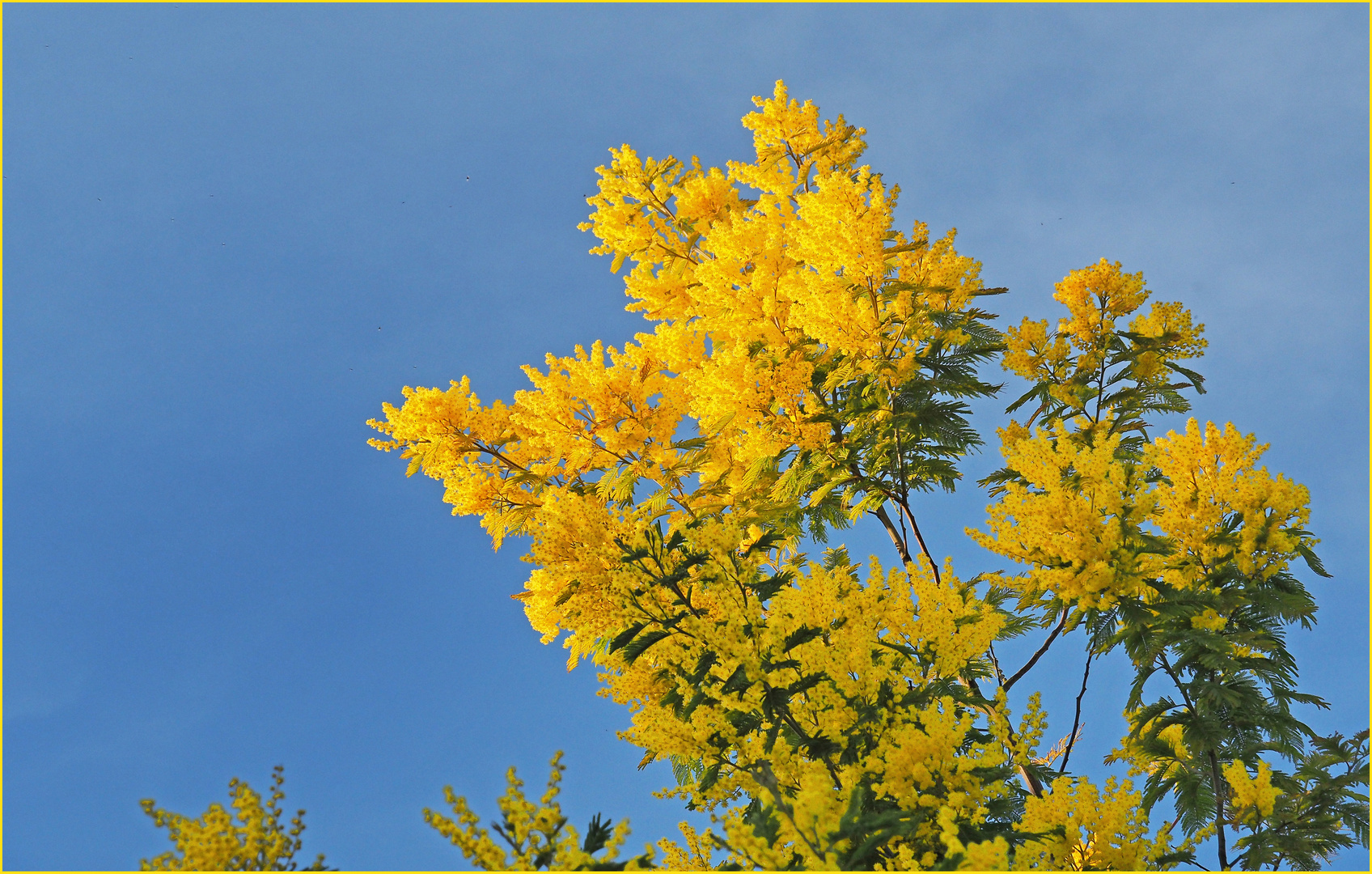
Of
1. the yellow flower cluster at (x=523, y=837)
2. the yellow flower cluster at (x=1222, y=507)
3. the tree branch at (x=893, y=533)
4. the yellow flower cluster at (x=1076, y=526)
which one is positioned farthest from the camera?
the tree branch at (x=893, y=533)

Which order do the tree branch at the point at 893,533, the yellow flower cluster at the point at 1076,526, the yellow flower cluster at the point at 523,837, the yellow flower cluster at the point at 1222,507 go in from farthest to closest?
the tree branch at the point at 893,533 → the yellow flower cluster at the point at 1222,507 → the yellow flower cluster at the point at 1076,526 → the yellow flower cluster at the point at 523,837

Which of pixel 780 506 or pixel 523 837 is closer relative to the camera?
pixel 523 837

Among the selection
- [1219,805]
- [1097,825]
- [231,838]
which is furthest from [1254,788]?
[231,838]

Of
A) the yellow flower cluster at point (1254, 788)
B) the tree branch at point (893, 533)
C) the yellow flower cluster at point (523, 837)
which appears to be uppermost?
the tree branch at point (893, 533)

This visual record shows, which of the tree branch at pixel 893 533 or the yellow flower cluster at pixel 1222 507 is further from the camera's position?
the tree branch at pixel 893 533

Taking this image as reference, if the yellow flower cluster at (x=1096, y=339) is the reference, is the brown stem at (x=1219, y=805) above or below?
below

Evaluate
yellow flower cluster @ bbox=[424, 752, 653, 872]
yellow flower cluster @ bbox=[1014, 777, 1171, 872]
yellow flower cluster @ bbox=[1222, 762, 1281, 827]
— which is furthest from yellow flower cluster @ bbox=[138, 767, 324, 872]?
yellow flower cluster @ bbox=[1222, 762, 1281, 827]

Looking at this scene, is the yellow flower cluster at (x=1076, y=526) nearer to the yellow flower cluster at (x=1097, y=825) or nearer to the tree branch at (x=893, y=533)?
the yellow flower cluster at (x=1097, y=825)

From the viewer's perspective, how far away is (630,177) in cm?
1341

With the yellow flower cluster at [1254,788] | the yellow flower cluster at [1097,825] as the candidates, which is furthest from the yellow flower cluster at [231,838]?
the yellow flower cluster at [1254,788]

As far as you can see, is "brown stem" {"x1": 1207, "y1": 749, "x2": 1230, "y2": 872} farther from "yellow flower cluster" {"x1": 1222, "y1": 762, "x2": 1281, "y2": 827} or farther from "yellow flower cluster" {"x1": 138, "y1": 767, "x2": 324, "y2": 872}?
"yellow flower cluster" {"x1": 138, "y1": 767, "x2": 324, "y2": 872}

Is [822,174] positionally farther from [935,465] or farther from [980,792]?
[980,792]

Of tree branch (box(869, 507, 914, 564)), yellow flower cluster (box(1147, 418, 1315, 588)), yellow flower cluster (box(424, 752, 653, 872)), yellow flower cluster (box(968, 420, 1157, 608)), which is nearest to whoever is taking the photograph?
yellow flower cluster (box(424, 752, 653, 872))

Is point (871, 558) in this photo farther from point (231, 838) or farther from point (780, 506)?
point (231, 838)
